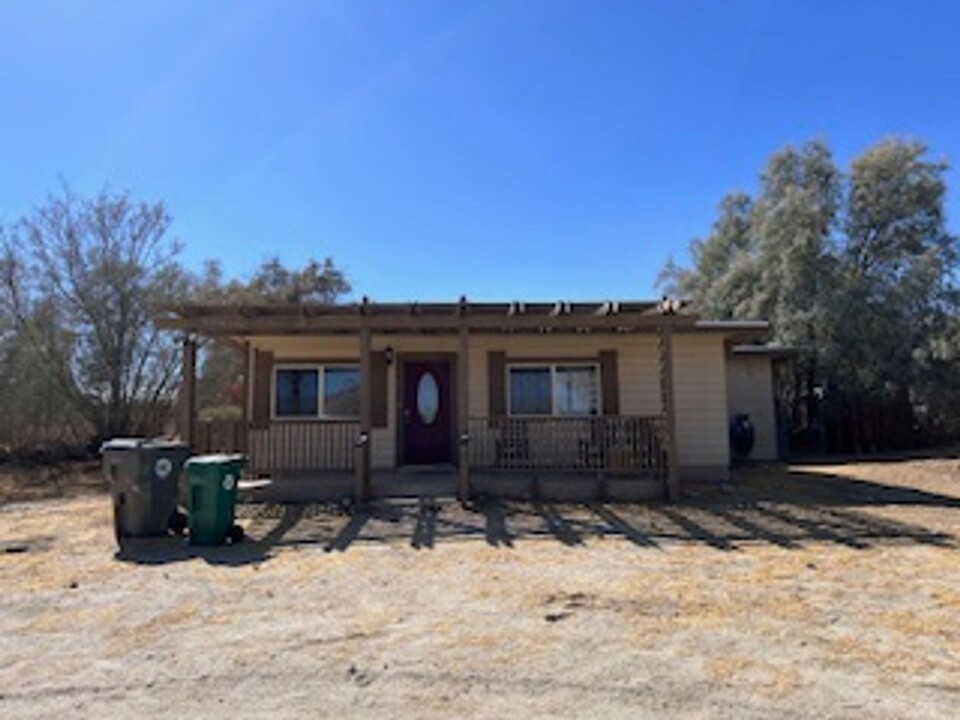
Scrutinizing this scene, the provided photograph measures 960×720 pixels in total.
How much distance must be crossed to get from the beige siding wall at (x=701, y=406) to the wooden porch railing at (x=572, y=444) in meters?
1.54

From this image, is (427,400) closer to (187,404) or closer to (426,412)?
(426,412)

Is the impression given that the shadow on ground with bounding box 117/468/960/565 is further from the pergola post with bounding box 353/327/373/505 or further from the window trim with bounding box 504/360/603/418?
the window trim with bounding box 504/360/603/418

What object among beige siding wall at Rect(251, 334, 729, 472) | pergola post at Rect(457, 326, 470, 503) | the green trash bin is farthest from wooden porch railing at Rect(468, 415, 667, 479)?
the green trash bin

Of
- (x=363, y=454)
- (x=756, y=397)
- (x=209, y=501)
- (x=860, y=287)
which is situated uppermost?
(x=860, y=287)

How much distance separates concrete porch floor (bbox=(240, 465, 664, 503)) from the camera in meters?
9.98

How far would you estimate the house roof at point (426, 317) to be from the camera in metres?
9.52

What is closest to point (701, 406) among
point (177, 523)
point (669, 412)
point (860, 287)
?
point (669, 412)

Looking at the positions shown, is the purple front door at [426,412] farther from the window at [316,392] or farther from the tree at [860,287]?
the tree at [860,287]

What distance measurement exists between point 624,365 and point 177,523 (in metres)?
7.76

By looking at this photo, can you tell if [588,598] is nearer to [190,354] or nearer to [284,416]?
[190,354]

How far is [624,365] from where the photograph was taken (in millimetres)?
12117

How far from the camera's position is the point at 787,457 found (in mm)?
16500

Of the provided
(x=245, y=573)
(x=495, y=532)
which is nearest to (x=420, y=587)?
(x=245, y=573)

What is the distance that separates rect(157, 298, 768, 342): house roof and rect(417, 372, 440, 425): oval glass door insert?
266 cm
